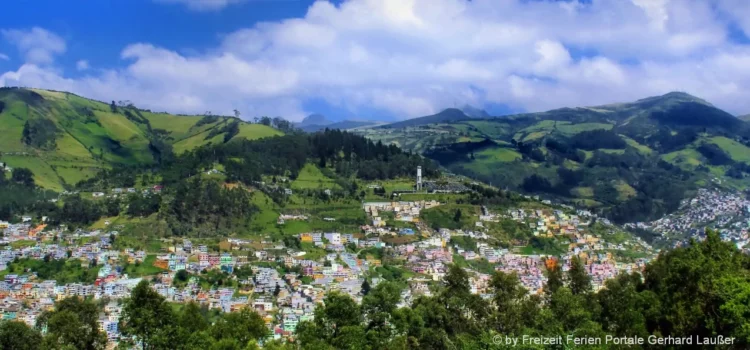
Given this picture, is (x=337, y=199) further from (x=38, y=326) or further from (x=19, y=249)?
(x=38, y=326)

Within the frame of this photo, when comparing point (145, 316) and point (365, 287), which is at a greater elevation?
point (145, 316)

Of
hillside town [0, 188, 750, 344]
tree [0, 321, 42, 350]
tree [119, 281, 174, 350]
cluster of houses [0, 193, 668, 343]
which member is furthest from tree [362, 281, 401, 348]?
cluster of houses [0, 193, 668, 343]

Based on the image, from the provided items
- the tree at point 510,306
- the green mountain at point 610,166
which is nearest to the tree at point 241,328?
the tree at point 510,306

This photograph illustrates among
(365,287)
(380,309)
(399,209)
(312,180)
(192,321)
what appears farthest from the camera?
(312,180)

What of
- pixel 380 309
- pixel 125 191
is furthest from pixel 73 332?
pixel 125 191

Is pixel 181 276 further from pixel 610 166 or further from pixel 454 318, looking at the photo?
pixel 610 166

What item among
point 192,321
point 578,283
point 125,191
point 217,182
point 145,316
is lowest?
point 192,321

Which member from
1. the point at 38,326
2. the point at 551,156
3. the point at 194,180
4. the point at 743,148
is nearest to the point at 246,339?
the point at 38,326
